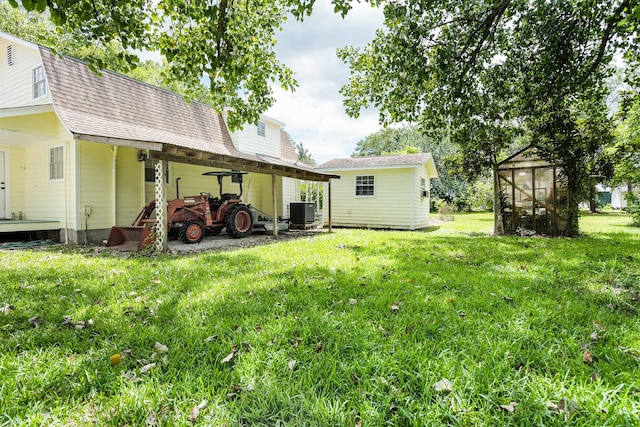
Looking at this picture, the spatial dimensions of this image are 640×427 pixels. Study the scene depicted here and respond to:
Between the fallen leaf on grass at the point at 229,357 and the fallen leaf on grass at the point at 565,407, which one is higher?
the fallen leaf on grass at the point at 229,357

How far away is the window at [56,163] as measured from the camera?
8.50 meters

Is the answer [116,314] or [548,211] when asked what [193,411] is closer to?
[116,314]

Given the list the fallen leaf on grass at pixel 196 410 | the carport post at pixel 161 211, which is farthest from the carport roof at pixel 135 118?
the fallen leaf on grass at pixel 196 410

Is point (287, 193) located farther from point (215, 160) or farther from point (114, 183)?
point (114, 183)

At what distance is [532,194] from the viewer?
10.4m

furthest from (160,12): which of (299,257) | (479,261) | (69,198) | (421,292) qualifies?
(479,261)

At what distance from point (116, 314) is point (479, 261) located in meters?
5.52

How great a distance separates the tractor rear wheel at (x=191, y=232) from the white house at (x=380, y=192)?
799 centimetres

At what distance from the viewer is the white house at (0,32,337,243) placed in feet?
25.4

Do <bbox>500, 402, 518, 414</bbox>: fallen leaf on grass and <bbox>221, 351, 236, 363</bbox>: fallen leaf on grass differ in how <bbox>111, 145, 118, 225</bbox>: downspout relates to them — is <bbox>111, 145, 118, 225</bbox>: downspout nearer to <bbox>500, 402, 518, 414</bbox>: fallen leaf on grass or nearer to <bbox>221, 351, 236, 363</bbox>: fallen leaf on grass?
<bbox>221, 351, 236, 363</bbox>: fallen leaf on grass

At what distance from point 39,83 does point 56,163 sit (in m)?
2.59

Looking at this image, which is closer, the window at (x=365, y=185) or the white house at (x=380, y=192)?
the white house at (x=380, y=192)

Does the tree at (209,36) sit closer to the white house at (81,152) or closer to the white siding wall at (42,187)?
the white house at (81,152)

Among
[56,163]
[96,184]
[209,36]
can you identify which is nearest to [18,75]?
[56,163]
